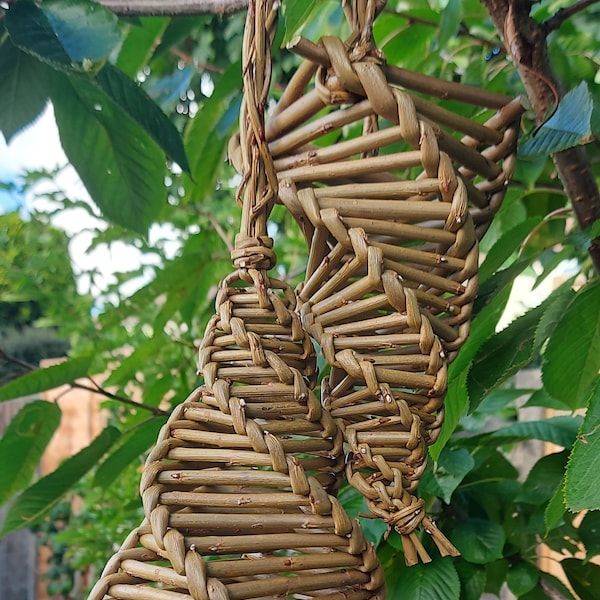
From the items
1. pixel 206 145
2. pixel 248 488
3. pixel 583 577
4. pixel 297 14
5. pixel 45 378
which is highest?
pixel 206 145

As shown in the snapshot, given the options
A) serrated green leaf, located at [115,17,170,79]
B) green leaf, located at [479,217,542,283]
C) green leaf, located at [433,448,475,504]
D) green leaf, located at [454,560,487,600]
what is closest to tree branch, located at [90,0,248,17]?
serrated green leaf, located at [115,17,170,79]

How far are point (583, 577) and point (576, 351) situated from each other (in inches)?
11.9

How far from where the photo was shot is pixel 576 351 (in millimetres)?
439

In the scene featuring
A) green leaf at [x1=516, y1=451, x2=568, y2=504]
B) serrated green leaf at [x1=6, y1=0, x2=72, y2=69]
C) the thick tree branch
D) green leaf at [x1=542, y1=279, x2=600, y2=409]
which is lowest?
green leaf at [x1=516, y1=451, x2=568, y2=504]

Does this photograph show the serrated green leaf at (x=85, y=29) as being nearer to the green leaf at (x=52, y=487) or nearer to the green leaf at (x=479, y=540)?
the green leaf at (x=52, y=487)

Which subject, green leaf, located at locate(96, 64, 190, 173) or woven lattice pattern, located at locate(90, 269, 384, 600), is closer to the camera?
woven lattice pattern, located at locate(90, 269, 384, 600)

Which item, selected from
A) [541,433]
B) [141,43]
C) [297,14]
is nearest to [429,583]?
[541,433]

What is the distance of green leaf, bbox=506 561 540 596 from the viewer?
575 mm

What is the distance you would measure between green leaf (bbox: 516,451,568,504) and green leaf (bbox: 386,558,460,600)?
0.11m

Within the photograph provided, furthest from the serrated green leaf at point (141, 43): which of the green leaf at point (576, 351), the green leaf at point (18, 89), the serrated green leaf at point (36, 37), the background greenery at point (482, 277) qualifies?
the green leaf at point (576, 351)

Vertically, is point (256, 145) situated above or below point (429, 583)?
above

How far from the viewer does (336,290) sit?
1.11 ft

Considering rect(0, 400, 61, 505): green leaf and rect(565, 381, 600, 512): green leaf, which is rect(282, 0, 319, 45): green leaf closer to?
rect(565, 381, 600, 512): green leaf

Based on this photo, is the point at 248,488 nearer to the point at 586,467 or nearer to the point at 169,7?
the point at 586,467
